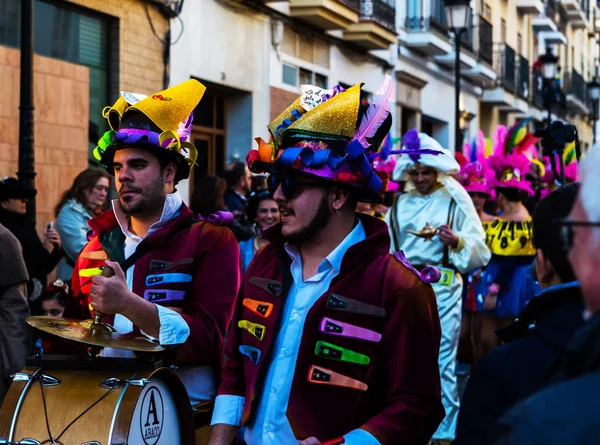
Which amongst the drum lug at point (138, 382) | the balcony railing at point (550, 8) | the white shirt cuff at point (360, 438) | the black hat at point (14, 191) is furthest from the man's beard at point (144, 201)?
the balcony railing at point (550, 8)

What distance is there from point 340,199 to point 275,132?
334 mm

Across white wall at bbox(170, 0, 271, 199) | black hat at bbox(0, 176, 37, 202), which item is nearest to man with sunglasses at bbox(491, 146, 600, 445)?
black hat at bbox(0, 176, 37, 202)

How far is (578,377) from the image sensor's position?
1.74 meters

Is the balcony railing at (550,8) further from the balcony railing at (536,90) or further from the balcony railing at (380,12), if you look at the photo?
the balcony railing at (380,12)

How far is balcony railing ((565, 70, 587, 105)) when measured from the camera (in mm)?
49066

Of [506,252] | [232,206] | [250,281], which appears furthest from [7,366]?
[506,252]

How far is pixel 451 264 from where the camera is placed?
28.1 ft

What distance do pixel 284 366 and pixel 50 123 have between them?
8.39 m

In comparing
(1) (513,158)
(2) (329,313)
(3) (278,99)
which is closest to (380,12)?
(3) (278,99)

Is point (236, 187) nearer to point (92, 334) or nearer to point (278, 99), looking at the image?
point (278, 99)

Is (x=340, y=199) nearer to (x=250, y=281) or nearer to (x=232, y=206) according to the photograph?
(x=250, y=281)

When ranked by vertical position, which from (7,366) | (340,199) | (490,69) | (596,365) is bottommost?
(7,366)

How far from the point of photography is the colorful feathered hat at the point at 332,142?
3.77 meters

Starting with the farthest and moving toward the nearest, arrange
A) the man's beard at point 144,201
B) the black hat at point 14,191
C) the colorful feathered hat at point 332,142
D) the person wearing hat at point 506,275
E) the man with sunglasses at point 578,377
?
1. the person wearing hat at point 506,275
2. the black hat at point 14,191
3. the man's beard at point 144,201
4. the colorful feathered hat at point 332,142
5. the man with sunglasses at point 578,377
